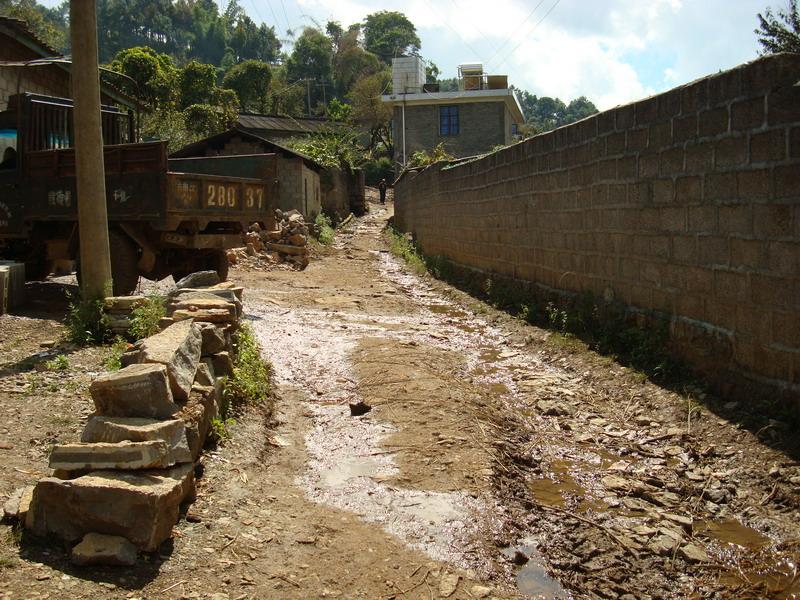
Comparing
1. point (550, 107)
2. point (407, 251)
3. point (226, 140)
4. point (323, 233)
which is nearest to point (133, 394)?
point (407, 251)

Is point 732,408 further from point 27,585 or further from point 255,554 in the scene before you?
point 27,585

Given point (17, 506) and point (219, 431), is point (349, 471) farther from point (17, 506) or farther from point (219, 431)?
point (17, 506)

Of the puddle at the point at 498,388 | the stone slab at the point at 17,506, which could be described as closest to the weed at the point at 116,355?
the stone slab at the point at 17,506

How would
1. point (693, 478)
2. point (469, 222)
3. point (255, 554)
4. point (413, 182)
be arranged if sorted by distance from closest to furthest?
point (255, 554) → point (693, 478) → point (469, 222) → point (413, 182)

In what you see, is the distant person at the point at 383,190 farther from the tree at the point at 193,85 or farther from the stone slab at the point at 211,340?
the stone slab at the point at 211,340

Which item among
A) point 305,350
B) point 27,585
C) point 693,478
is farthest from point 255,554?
point 305,350

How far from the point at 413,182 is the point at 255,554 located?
66.8 feet

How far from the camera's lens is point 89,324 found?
679cm

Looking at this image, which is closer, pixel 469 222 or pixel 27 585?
pixel 27 585

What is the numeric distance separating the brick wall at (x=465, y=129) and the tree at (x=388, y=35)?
145 feet

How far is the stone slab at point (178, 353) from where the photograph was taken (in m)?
4.30

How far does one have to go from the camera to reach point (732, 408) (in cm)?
533

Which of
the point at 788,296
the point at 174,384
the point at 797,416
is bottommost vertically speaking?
the point at 797,416

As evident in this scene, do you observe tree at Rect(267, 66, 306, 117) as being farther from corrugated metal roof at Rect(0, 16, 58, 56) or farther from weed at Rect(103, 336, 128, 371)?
weed at Rect(103, 336, 128, 371)
